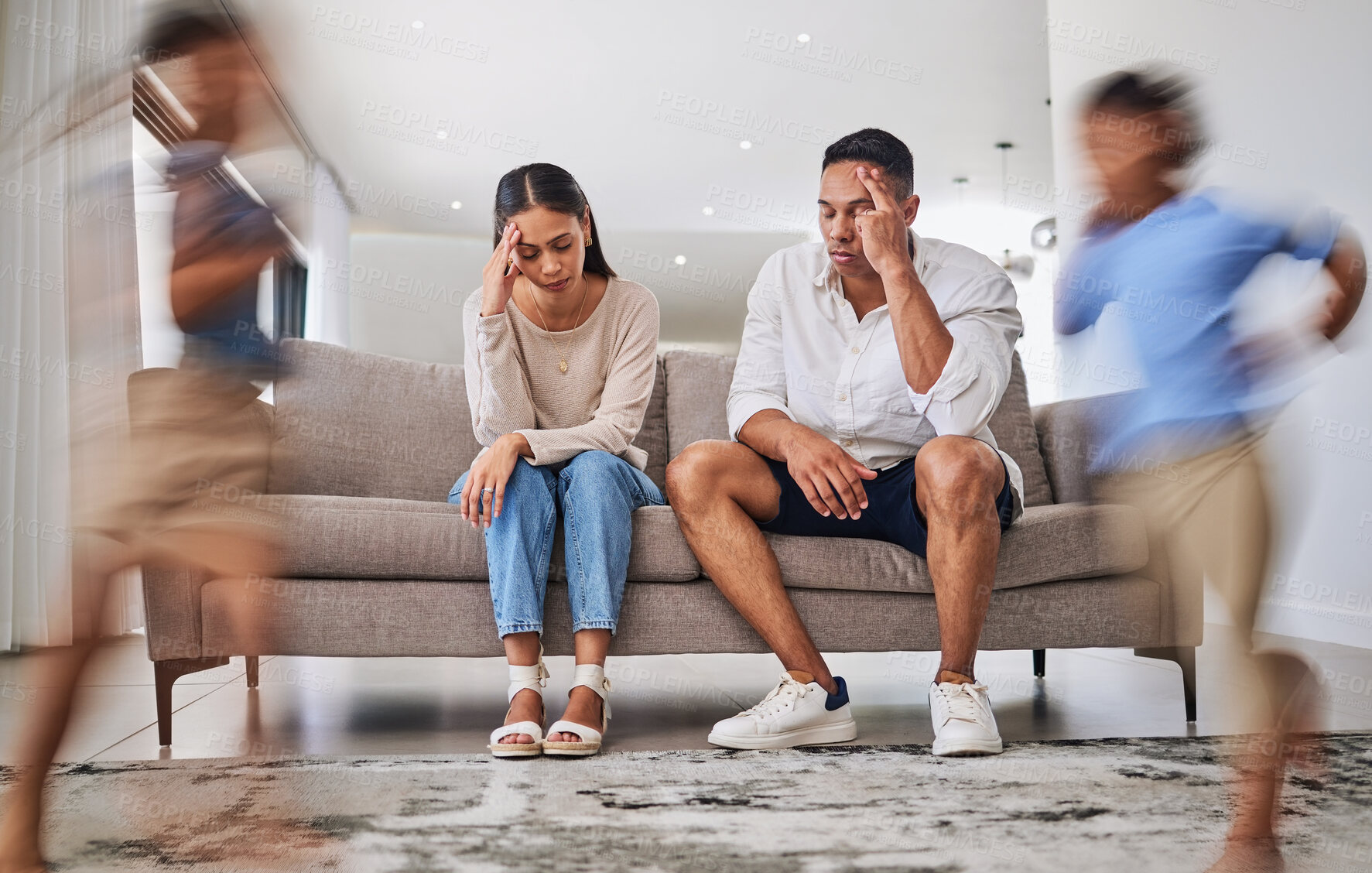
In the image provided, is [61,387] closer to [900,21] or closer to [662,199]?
[900,21]

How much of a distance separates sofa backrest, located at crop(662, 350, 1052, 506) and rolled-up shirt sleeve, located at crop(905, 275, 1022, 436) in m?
0.70

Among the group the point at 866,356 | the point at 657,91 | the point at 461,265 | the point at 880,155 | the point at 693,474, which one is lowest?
the point at 693,474

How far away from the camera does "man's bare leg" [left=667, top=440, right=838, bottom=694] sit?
1.72 m

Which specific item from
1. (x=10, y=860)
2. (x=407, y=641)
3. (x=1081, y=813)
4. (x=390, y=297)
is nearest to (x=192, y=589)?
(x=407, y=641)

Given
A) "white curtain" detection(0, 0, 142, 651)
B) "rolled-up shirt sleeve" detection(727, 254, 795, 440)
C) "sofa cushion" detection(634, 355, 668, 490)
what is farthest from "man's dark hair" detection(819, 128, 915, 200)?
"white curtain" detection(0, 0, 142, 651)

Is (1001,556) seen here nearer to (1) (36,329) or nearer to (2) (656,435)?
(2) (656,435)

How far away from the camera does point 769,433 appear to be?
179cm

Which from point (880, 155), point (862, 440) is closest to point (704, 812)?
point (862, 440)

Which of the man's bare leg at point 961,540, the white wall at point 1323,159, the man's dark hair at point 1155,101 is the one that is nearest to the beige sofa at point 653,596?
the man's bare leg at point 961,540

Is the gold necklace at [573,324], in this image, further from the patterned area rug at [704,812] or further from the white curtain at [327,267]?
the white curtain at [327,267]

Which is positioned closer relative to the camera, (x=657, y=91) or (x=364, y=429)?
(x=364, y=429)

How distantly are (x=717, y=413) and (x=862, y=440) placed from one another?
715 mm

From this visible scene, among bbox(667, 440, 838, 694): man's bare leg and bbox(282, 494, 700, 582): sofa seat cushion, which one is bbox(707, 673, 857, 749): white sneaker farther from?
bbox(282, 494, 700, 582): sofa seat cushion

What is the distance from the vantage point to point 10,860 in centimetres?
98
